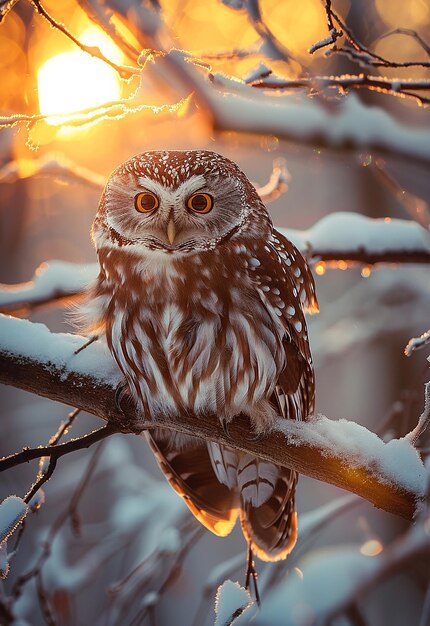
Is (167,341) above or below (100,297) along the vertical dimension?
below

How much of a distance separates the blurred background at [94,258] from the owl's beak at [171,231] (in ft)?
1.08

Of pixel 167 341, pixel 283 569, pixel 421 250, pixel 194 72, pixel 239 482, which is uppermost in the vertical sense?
pixel 194 72

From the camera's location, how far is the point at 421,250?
2719mm

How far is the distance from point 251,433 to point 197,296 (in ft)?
1.71

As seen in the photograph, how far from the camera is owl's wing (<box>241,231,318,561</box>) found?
233cm

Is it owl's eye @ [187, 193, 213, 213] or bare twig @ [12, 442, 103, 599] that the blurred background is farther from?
owl's eye @ [187, 193, 213, 213]

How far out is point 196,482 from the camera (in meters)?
2.80

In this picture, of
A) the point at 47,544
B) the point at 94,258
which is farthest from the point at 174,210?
the point at 94,258

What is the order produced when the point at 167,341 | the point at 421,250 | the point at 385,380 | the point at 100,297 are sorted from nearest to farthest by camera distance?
the point at 167,341 → the point at 100,297 → the point at 421,250 → the point at 385,380

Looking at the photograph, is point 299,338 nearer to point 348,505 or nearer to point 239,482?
point 239,482

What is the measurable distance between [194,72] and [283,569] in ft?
7.36

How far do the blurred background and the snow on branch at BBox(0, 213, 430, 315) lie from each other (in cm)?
14

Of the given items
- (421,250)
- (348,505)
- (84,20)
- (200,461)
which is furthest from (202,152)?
(348,505)

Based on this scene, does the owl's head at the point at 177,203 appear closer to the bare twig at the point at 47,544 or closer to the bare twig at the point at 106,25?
the bare twig at the point at 106,25
